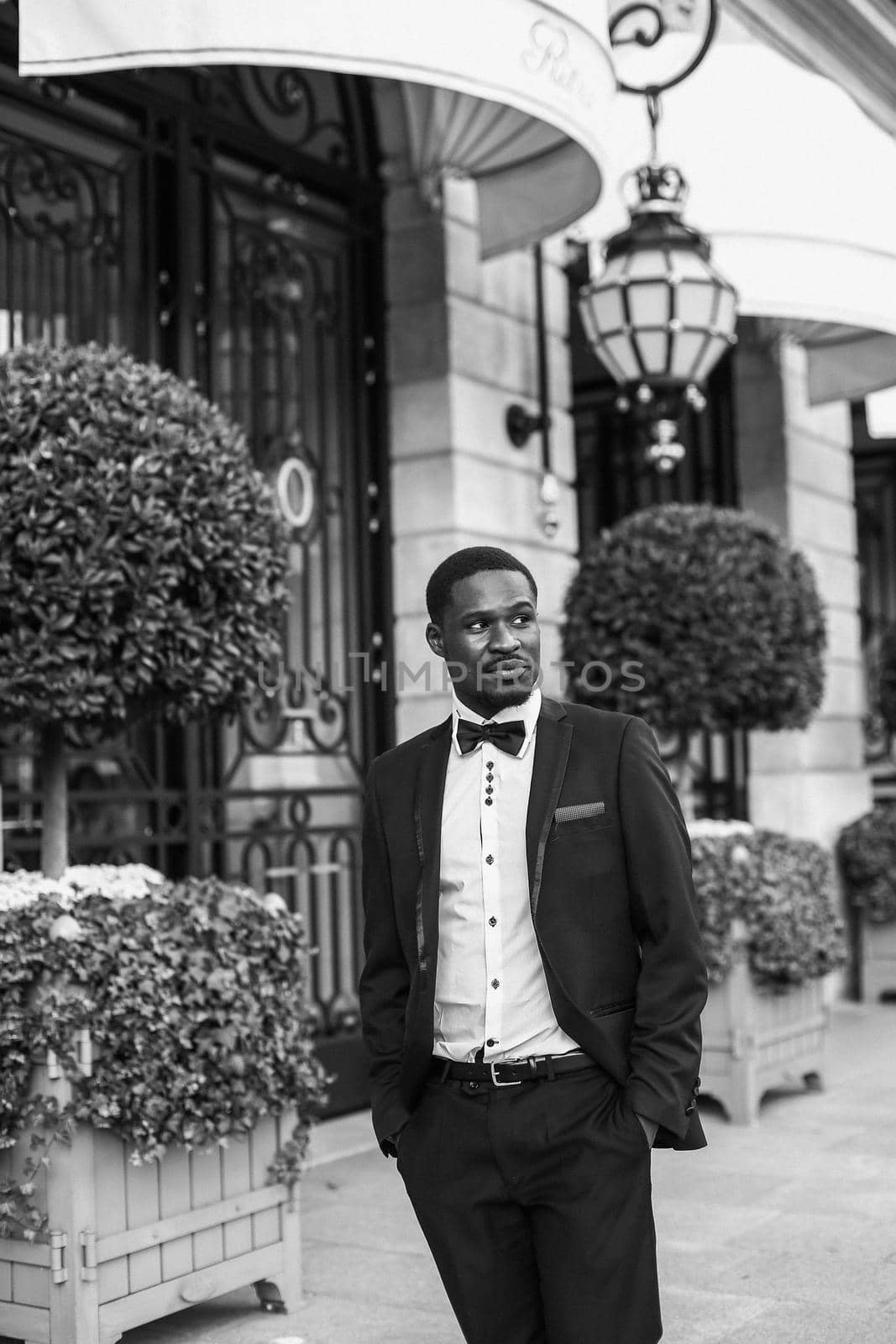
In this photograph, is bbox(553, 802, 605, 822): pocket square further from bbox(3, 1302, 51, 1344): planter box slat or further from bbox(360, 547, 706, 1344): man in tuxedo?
bbox(3, 1302, 51, 1344): planter box slat

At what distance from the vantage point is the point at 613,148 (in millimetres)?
8648

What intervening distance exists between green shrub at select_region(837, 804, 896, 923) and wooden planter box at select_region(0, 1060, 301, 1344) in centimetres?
689

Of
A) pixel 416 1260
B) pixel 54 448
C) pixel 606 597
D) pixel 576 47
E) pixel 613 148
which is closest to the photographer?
pixel 54 448

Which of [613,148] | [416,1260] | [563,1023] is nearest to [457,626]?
[563,1023]

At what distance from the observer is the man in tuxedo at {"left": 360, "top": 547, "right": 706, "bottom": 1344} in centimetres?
287

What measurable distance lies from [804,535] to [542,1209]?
29.1 ft

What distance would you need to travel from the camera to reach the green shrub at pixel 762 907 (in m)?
7.43

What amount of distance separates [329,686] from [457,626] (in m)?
4.95

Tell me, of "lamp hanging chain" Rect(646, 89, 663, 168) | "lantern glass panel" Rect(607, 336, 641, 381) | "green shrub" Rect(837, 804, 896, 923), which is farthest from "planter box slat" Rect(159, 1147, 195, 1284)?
"green shrub" Rect(837, 804, 896, 923)

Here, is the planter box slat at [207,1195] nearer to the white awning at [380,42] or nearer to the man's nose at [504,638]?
the man's nose at [504,638]

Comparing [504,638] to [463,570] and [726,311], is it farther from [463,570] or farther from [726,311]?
[726,311]

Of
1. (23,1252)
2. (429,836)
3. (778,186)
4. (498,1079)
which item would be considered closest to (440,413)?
(778,186)

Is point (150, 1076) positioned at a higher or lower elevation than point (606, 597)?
lower

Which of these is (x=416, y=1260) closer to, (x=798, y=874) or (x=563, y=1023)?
(x=563, y=1023)
